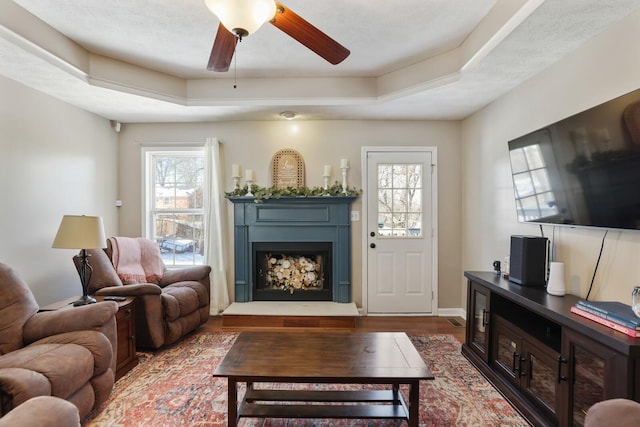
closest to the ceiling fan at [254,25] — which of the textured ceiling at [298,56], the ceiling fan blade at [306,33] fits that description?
the ceiling fan blade at [306,33]

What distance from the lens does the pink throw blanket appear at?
335 cm

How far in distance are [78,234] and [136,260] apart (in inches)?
41.8

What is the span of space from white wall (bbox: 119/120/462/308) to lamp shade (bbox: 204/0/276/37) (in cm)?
257

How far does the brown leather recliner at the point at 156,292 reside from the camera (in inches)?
116

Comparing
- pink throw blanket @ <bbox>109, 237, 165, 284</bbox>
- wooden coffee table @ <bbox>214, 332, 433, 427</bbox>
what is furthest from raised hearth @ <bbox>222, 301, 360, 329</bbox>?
wooden coffee table @ <bbox>214, 332, 433, 427</bbox>

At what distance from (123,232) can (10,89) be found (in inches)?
77.4

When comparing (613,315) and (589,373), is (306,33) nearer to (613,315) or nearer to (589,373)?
(613,315)

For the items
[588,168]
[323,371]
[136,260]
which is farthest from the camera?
[136,260]

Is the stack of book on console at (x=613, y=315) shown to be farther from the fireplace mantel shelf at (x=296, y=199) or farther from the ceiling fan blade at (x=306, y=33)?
the fireplace mantel shelf at (x=296, y=199)

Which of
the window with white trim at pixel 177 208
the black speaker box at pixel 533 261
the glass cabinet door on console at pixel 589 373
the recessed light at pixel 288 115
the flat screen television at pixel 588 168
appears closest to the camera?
the glass cabinet door on console at pixel 589 373

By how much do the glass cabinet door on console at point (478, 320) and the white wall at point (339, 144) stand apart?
1213 millimetres

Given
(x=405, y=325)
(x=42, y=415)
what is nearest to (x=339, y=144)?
(x=405, y=325)

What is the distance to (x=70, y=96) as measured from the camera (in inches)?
126

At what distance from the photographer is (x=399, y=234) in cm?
412
